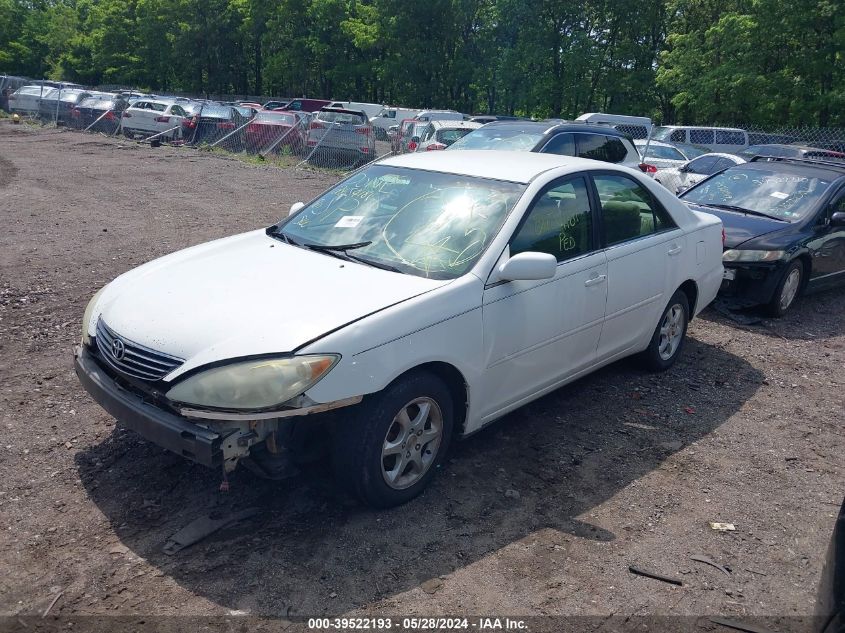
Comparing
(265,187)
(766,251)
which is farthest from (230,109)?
(766,251)

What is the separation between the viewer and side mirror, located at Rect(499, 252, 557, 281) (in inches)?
160

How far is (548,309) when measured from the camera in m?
4.48

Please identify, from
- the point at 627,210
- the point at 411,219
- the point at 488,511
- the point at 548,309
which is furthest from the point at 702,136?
the point at 488,511

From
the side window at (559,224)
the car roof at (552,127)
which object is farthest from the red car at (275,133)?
the side window at (559,224)

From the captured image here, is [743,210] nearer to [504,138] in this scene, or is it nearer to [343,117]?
[504,138]

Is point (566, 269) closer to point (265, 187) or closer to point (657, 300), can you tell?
point (657, 300)

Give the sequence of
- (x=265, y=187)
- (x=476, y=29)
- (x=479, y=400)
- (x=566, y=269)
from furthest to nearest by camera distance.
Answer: (x=476, y=29)
(x=265, y=187)
(x=566, y=269)
(x=479, y=400)

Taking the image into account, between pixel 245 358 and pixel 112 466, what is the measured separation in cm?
141

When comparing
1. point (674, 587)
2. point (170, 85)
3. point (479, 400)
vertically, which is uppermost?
point (170, 85)

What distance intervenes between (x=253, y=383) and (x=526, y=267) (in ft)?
5.27

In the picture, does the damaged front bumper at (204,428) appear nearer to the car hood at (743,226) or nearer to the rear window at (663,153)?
the car hood at (743,226)

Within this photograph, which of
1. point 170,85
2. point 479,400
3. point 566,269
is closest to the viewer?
point 479,400

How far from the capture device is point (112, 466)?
417 cm

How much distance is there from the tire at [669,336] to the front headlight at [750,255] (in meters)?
1.91
